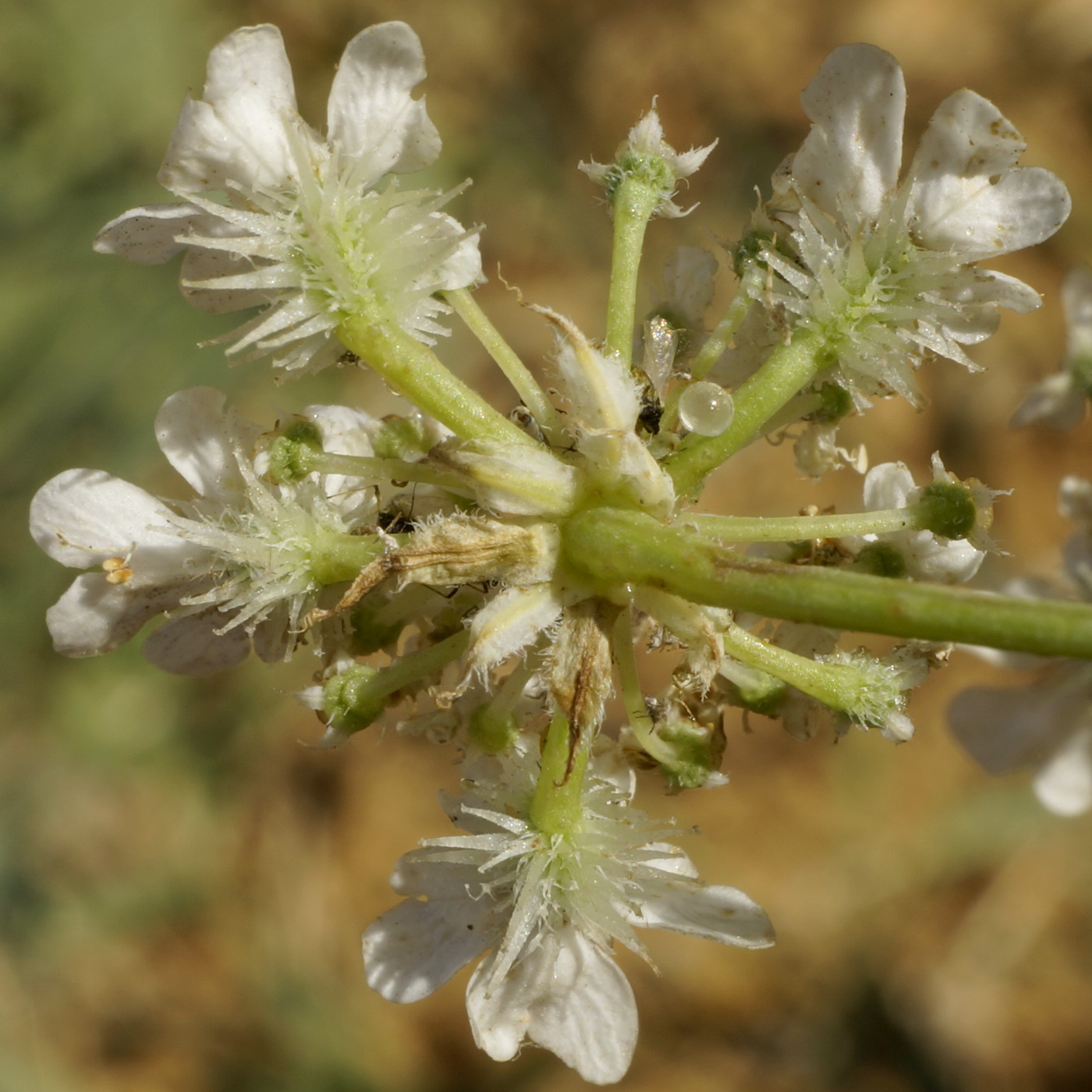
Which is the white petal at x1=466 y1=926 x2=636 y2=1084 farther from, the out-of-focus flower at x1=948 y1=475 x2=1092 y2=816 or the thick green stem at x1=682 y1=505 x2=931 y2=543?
the out-of-focus flower at x1=948 y1=475 x2=1092 y2=816

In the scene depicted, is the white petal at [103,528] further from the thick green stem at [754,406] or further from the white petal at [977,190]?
the white petal at [977,190]

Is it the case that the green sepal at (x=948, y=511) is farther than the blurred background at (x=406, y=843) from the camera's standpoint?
No

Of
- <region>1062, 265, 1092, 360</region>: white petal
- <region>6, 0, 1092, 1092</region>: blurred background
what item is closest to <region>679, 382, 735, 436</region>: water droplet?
<region>1062, 265, 1092, 360</region>: white petal

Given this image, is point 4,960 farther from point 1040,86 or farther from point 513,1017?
point 1040,86

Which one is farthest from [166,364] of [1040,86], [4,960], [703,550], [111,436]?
[1040,86]

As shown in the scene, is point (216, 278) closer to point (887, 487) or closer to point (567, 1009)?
point (887, 487)

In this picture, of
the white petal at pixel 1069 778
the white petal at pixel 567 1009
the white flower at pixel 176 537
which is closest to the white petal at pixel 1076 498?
the white petal at pixel 1069 778
